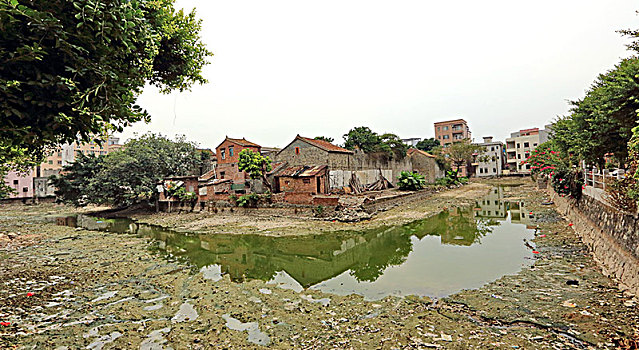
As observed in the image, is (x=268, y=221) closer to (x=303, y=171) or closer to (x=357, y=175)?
(x=303, y=171)

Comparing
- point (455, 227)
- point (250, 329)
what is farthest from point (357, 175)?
point (250, 329)

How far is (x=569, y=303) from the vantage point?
5496 millimetres

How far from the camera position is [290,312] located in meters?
5.81

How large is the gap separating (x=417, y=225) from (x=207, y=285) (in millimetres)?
11039

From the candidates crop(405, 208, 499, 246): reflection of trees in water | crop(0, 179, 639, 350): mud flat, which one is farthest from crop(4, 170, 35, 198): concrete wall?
crop(405, 208, 499, 246): reflection of trees in water

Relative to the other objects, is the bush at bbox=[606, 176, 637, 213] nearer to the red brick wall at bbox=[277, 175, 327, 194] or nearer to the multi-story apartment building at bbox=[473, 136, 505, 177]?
the red brick wall at bbox=[277, 175, 327, 194]

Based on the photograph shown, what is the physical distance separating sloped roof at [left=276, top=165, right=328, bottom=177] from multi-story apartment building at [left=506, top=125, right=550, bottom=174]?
4597cm

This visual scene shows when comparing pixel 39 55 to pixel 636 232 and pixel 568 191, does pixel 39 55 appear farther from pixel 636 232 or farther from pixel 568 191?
pixel 568 191

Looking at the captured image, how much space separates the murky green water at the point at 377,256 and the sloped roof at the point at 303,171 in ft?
25.8

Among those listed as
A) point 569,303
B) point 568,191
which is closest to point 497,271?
point 569,303

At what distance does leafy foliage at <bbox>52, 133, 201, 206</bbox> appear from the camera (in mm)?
23562

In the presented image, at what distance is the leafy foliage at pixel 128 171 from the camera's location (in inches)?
928

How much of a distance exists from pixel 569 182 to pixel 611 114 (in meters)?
5.98

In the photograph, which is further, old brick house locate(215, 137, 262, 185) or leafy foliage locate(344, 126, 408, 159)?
leafy foliage locate(344, 126, 408, 159)
